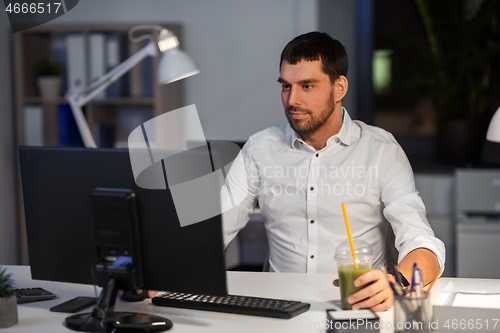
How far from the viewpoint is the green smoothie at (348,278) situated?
1.18 m

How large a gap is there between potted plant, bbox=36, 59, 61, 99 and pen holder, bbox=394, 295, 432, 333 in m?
2.75

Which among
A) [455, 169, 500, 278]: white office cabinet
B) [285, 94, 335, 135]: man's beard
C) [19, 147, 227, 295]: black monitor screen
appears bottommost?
[455, 169, 500, 278]: white office cabinet

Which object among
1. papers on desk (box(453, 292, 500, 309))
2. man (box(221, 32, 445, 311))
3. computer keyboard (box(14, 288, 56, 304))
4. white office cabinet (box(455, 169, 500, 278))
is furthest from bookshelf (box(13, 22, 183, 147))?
papers on desk (box(453, 292, 500, 309))

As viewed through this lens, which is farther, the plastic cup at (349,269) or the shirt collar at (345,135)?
the shirt collar at (345,135)

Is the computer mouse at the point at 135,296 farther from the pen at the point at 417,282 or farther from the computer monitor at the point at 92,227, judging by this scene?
the pen at the point at 417,282

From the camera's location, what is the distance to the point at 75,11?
3531 mm

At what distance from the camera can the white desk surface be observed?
113 cm

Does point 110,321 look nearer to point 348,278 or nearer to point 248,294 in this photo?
point 248,294

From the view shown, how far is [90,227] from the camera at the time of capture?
3.86 ft

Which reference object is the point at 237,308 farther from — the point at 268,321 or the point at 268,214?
the point at 268,214

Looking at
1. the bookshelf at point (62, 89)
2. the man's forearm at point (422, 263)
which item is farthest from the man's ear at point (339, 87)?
the bookshelf at point (62, 89)

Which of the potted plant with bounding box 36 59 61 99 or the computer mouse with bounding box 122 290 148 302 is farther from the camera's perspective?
the potted plant with bounding box 36 59 61 99

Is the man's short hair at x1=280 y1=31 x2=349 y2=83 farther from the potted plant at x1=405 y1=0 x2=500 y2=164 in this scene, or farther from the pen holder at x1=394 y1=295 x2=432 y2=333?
the potted plant at x1=405 y1=0 x2=500 y2=164

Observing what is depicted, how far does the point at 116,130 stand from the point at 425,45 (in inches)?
81.5
